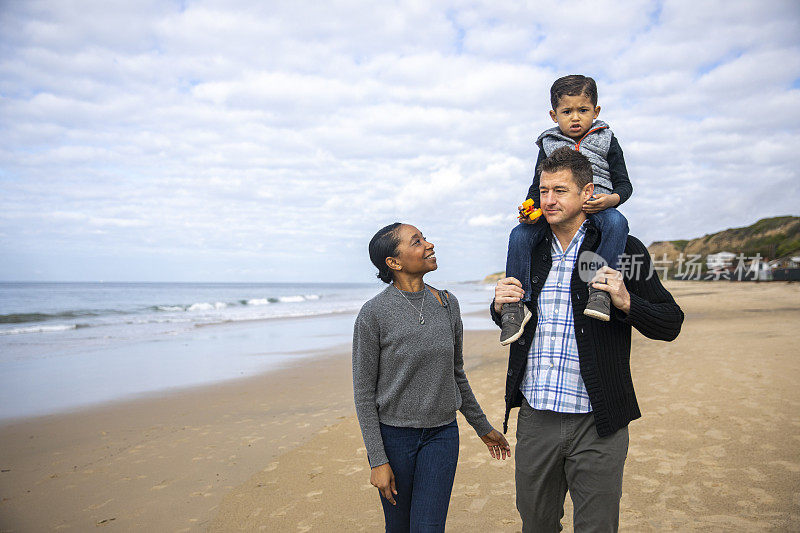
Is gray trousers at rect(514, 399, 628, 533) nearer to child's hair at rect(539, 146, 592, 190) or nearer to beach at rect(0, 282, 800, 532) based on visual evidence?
child's hair at rect(539, 146, 592, 190)

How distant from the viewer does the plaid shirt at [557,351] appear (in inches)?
89.3

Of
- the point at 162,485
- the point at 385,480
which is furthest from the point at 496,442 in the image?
the point at 162,485

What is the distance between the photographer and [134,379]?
9.91m

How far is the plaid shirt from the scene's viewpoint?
2.27 metres

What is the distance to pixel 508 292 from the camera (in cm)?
238

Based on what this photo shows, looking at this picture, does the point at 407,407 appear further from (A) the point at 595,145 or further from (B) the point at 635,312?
(A) the point at 595,145

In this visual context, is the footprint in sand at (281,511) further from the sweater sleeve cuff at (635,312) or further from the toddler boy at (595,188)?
the sweater sleeve cuff at (635,312)

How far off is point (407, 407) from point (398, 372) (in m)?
0.17

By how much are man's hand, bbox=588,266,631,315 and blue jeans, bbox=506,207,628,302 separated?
158mm

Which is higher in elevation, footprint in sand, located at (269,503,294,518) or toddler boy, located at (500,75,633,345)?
toddler boy, located at (500,75,633,345)

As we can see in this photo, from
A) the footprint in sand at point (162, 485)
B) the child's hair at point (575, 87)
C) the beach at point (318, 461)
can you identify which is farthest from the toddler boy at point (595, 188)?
the footprint in sand at point (162, 485)

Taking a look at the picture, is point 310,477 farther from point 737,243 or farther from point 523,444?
point 737,243

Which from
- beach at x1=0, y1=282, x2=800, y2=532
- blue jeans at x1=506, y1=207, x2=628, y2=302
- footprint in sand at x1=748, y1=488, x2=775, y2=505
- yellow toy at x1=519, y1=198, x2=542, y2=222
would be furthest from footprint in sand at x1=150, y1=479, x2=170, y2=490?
footprint in sand at x1=748, y1=488, x2=775, y2=505

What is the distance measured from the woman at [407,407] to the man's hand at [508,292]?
361 millimetres
